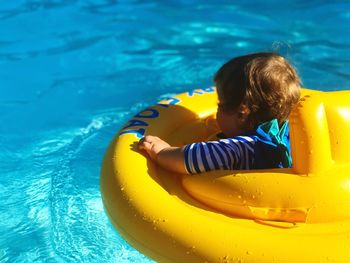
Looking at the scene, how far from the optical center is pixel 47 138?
381 cm

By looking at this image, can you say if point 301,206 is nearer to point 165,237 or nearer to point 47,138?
point 165,237

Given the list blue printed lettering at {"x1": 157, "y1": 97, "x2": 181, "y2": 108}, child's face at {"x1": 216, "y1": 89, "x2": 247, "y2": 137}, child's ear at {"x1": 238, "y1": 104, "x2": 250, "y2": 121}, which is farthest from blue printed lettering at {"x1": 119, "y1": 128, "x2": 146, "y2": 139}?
child's ear at {"x1": 238, "y1": 104, "x2": 250, "y2": 121}

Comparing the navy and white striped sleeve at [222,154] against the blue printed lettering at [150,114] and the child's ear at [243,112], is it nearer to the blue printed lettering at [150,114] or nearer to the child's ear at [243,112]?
the child's ear at [243,112]

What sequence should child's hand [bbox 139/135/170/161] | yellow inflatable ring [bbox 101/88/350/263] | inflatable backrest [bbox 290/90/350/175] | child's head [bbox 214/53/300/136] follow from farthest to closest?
child's hand [bbox 139/135/170/161] → child's head [bbox 214/53/300/136] → inflatable backrest [bbox 290/90/350/175] → yellow inflatable ring [bbox 101/88/350/263]

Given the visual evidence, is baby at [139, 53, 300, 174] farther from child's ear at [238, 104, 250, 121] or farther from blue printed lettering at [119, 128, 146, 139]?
blue printed lettering at [119, 128, 146, 139]

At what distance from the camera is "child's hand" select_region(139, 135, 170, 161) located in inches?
95.4

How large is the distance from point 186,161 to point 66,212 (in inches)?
43.4

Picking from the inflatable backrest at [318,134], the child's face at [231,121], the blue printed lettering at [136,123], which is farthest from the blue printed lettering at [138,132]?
the inflatable backrest at [318,134]

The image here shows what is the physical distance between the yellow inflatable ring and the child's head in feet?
0.49

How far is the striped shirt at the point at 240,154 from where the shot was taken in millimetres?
2197

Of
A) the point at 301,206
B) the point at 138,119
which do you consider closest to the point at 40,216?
the point at 138,119

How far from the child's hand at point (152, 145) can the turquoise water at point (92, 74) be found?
0.64m

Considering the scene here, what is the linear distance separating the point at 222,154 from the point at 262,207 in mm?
307

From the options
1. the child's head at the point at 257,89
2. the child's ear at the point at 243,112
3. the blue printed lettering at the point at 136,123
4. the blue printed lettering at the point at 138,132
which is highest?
the child's head at the point at 257,89
